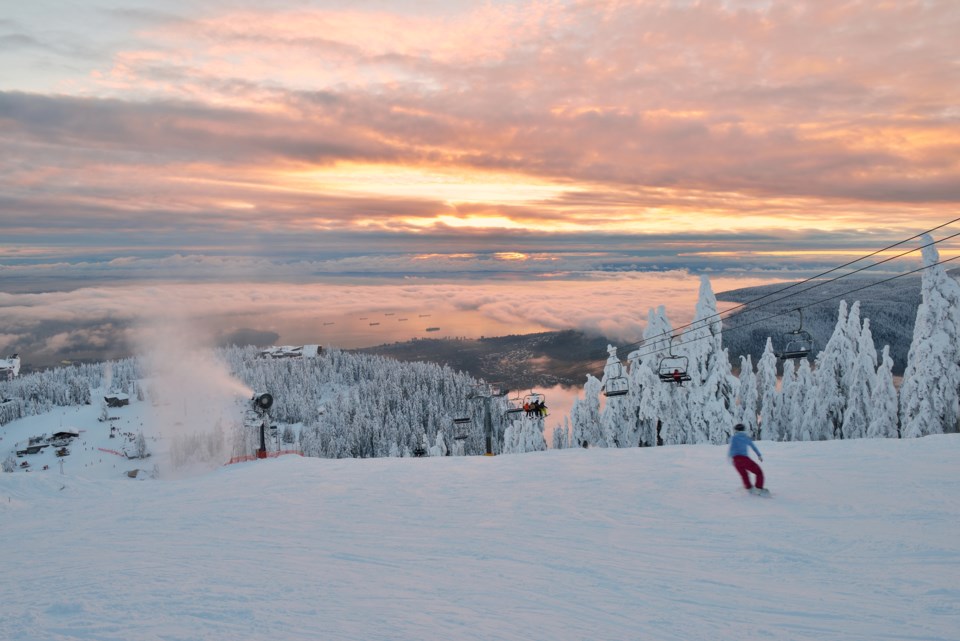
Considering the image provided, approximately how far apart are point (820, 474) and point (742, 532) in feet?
18.6

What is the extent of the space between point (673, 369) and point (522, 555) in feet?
67.1

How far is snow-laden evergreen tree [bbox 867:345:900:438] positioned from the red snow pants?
2987 centimetres

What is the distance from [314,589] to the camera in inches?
361

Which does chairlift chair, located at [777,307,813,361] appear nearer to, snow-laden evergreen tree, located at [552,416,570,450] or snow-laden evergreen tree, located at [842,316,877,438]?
snow-laden evergreen tree, located at [842,316,877,438]

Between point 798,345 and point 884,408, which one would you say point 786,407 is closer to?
point 884,408

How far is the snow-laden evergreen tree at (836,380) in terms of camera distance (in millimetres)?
41438

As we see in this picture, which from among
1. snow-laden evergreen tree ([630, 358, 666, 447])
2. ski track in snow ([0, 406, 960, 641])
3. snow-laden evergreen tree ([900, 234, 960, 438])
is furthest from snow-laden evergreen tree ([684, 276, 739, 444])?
ski track in snow ([0, 406, 960, 641])

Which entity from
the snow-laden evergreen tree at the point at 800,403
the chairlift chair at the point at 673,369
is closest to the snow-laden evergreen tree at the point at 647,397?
the snow-laden evergreen tree at the point at 800,403

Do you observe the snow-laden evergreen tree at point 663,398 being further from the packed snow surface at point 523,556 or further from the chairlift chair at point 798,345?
the packed snow surface at point 523,556

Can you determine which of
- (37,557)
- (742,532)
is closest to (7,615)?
(37,557)

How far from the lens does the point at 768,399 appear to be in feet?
152

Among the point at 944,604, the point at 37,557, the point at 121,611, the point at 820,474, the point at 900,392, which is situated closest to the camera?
the point at 944,604

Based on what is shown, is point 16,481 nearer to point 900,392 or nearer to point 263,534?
point 263,534

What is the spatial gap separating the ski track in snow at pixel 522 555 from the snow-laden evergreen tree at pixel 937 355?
59.1 feet
